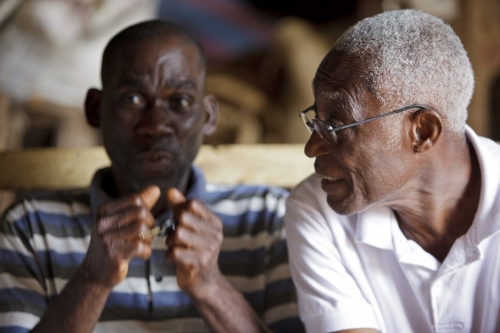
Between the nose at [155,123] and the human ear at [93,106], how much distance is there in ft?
0.74

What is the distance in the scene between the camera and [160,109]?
1659 millimetres

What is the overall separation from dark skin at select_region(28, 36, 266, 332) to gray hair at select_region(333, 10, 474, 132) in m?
0.47

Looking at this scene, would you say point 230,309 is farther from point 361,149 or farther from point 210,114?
point 210,114

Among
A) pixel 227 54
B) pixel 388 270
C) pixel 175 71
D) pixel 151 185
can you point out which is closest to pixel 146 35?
pixel 175 71

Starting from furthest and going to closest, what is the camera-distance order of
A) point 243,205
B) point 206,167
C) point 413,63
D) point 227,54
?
point 227,54 < point 206,167 < point 243,205 < point 413,63

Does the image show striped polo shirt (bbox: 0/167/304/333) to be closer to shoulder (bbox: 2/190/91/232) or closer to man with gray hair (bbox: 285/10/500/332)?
shoulder (bbox: 2/190/91/232)

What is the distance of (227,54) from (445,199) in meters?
2.96

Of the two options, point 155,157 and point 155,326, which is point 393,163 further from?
point 155,326

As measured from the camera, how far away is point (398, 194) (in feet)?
4.50

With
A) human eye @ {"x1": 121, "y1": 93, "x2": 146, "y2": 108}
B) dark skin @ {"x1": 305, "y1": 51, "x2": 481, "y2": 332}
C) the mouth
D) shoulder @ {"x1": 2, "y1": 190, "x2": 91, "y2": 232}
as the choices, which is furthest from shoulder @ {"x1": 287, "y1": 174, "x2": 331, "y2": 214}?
shoulder @ {"x1": 2, "y1": 190, "x2": 91, "y2": 232}

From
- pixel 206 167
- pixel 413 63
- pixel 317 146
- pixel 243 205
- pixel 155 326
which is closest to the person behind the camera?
pixel 413 63

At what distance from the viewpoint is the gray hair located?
1280 mm

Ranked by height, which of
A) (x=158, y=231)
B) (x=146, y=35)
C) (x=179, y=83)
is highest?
(x=146, y=35)

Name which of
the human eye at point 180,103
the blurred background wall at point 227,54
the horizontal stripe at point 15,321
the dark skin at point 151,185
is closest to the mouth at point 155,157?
the dark skin at point 151,185
